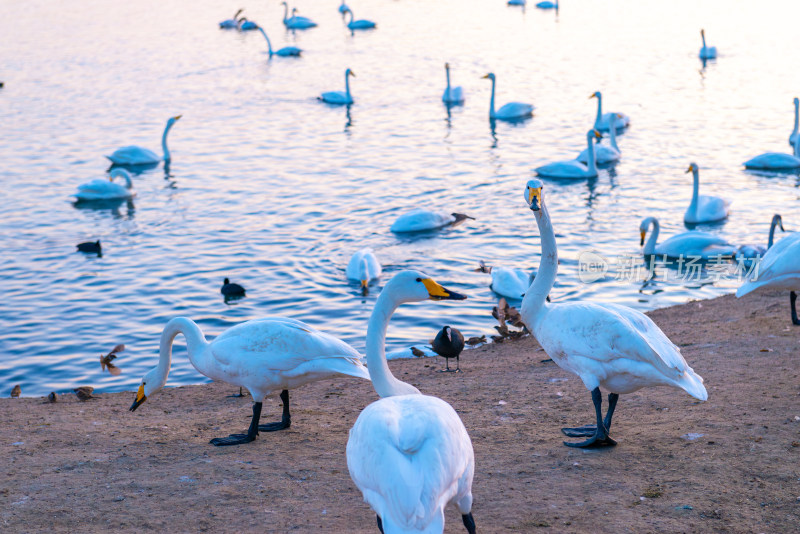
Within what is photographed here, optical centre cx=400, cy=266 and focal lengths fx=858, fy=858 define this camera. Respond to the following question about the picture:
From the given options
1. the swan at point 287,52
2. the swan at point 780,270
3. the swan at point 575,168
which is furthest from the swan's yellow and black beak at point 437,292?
the swan at point 287,52

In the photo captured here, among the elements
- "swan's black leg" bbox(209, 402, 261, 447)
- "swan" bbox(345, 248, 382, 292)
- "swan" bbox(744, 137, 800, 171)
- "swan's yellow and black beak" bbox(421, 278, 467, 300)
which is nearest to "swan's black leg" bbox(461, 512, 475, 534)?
"swan's yellow and black beak" bbox(421, 278, 467, 300)

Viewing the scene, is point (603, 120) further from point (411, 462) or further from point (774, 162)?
point (411, 462)

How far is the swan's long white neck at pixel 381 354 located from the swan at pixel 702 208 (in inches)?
401

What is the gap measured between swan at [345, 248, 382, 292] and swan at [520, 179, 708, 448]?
19.0 ft

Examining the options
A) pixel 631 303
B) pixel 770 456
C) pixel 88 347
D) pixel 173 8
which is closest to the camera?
pixel 770 456

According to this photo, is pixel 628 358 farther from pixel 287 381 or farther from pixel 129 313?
pixel 129 313

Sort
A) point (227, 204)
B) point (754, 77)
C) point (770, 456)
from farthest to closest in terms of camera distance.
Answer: point (754, 77), point (227, 204), point (770, 456)

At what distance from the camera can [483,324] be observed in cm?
1084

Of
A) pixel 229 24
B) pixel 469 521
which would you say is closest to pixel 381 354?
pixel 469 521

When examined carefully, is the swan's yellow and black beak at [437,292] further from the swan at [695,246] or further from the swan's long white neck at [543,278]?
the swan at [695,246]

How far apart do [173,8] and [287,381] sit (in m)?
42.5

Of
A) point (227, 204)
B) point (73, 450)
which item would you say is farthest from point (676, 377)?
point (227, 204)

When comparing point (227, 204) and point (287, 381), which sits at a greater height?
point (287, 381)

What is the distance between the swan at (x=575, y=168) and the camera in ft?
56.5
